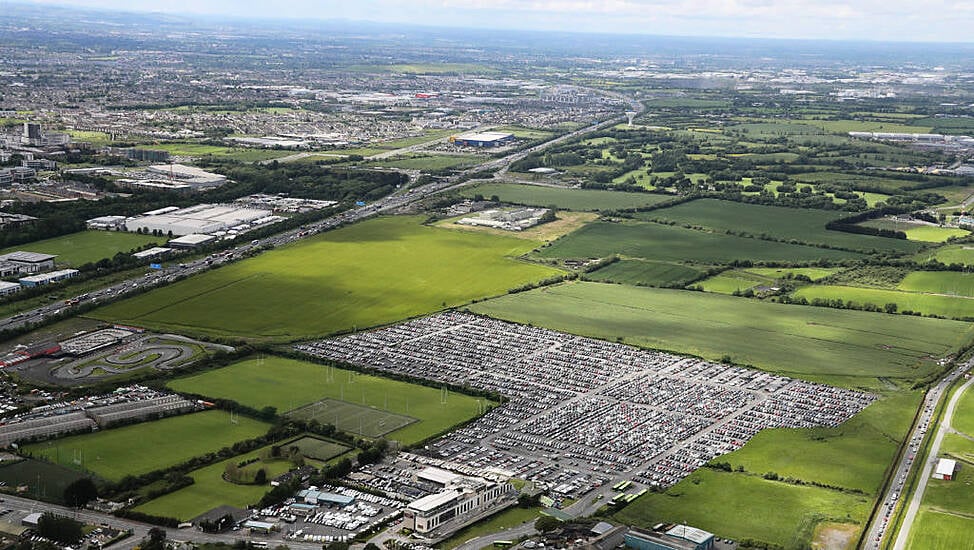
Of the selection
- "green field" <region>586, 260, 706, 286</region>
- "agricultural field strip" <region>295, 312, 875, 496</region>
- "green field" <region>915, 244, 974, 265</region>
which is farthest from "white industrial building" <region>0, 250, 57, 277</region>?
"green field" <region>915, 244, 974, 265</region>

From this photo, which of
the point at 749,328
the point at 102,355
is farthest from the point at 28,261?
the point at 749,328

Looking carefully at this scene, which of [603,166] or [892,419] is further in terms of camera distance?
[603,166]

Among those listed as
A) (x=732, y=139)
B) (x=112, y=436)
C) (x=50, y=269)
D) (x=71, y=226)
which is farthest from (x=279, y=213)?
(x=732, y=139)

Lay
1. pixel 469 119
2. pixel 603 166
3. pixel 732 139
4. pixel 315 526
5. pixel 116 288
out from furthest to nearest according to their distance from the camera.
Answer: pixel 469 119
pixel 732 139
pixel 603 166
pixel 116 288
pixel 315 526

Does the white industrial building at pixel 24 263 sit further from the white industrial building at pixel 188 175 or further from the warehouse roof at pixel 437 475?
the warehouse roof at pixel 437 475

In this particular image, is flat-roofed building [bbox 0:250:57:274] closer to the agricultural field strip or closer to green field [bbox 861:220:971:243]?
the agricultural field strip

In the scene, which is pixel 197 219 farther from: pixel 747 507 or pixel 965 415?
pixel 747 507

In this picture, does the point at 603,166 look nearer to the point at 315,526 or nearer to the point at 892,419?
the point at 892,419

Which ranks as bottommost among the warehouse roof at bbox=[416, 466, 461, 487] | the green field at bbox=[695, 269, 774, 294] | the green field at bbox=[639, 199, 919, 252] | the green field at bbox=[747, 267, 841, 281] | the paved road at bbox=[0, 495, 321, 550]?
the paved road at bbox=[0, 495, 321, 550]
